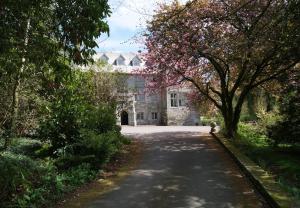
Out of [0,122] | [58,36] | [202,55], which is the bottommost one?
[0,122]

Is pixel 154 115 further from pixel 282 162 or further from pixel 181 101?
pixel 282 162

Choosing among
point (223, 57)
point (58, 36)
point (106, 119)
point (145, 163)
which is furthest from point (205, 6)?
point (58, 36)

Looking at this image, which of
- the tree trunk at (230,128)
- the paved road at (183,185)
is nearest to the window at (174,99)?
the tree trunk at (230,128)

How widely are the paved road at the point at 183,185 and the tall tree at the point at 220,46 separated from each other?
430 centimetres

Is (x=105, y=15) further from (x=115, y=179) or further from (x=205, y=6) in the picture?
(x=205, y=6)

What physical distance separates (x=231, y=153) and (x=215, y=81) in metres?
12.8

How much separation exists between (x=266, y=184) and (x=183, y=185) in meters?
2.20

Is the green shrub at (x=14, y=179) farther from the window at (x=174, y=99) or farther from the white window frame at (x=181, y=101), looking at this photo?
the white window frame at (x=181, y=101)

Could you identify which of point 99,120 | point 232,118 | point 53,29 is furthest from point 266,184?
point 232,118

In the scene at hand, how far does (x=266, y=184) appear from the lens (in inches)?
418

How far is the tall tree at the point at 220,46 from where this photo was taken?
52.7 ft

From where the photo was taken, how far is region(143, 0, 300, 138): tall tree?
16.1m

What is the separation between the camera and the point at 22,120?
19.1 metres

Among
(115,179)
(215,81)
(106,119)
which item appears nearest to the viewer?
(115,179)
